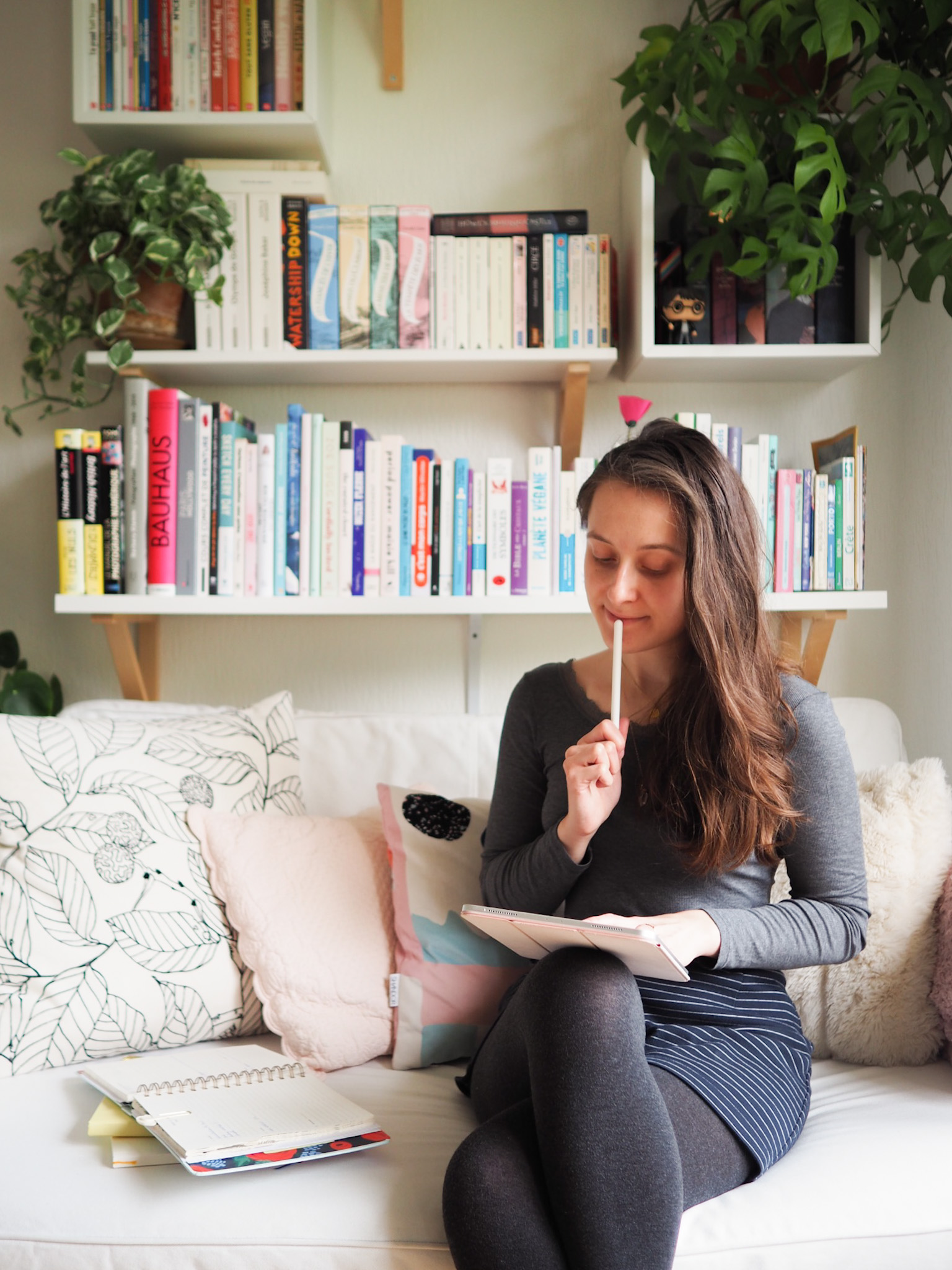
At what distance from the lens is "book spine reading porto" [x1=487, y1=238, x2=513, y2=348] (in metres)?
1.65

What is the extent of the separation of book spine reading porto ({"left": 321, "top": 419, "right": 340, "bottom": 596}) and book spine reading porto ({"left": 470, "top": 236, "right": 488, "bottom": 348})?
283 millimetres

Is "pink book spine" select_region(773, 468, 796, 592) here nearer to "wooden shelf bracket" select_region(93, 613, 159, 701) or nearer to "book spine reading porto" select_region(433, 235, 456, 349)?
"book spine reading porto" select_region(433, 235, 456, 349)

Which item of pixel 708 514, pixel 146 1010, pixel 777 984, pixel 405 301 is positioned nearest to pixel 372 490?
pixel 405 301

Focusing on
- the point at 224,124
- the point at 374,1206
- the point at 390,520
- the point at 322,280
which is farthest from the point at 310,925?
the point at 224,124

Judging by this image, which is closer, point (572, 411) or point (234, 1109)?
point (234, 1109)

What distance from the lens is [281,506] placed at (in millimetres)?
1622

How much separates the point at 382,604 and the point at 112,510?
0.47 metres

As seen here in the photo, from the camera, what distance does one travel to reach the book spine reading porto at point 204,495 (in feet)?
5.24

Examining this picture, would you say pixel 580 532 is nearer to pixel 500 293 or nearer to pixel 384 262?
pixel 500 293

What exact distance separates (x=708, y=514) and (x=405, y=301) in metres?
0.82

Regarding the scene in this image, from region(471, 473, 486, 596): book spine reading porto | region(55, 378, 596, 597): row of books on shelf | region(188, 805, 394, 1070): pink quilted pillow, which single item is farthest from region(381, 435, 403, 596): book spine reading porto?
region(188, 805, 394, 1070): pink quilted pillow

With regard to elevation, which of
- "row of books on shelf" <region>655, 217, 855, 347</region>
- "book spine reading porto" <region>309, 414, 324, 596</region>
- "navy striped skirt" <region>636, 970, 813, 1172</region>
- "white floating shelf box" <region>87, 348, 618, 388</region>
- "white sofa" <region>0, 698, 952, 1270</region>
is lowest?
"white sofa" <region>0, 698, 952, 1270</region>

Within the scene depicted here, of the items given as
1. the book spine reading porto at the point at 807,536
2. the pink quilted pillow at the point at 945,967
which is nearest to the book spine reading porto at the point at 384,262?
the book spine reading porto at the point at 807,536

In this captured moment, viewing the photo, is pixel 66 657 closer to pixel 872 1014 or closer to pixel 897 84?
pixel 872 1014
